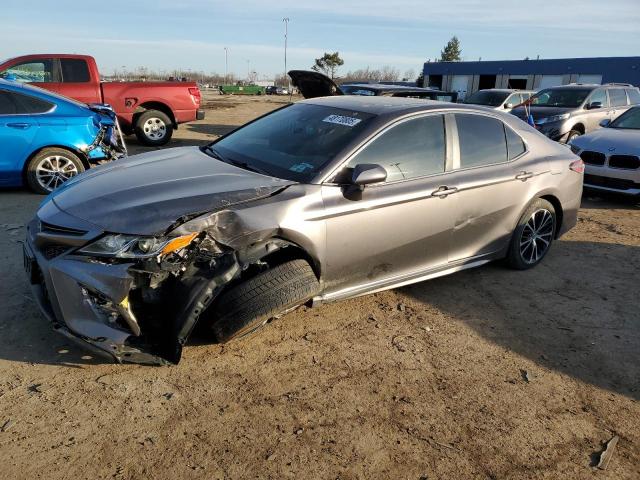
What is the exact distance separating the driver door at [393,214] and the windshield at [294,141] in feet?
0.71

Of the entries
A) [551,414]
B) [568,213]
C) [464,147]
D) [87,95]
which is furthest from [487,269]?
[87,95]

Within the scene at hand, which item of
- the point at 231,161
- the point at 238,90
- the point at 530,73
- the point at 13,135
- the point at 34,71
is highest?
the point at 530,73

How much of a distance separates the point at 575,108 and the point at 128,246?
1216 cm

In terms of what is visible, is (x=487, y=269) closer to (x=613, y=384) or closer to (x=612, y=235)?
(x=613, y=384)

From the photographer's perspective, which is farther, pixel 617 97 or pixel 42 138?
pixel 617 97

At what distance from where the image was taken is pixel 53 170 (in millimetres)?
6914

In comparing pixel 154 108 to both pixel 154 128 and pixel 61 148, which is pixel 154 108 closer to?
Answer: pixel 154 128

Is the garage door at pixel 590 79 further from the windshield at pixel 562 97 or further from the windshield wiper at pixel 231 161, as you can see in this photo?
the windshield wiper at pixel 231 161

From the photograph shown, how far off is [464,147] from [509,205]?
736 millimetres

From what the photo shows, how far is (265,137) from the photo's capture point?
4273 millimetres

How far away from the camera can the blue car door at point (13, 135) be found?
21.7ft

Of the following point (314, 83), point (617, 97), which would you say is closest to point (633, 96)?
point (617, 97)

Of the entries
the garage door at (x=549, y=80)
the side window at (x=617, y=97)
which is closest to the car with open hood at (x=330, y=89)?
the side window at (x=617, y=97)

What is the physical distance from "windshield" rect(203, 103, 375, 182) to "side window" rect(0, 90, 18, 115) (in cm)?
393
